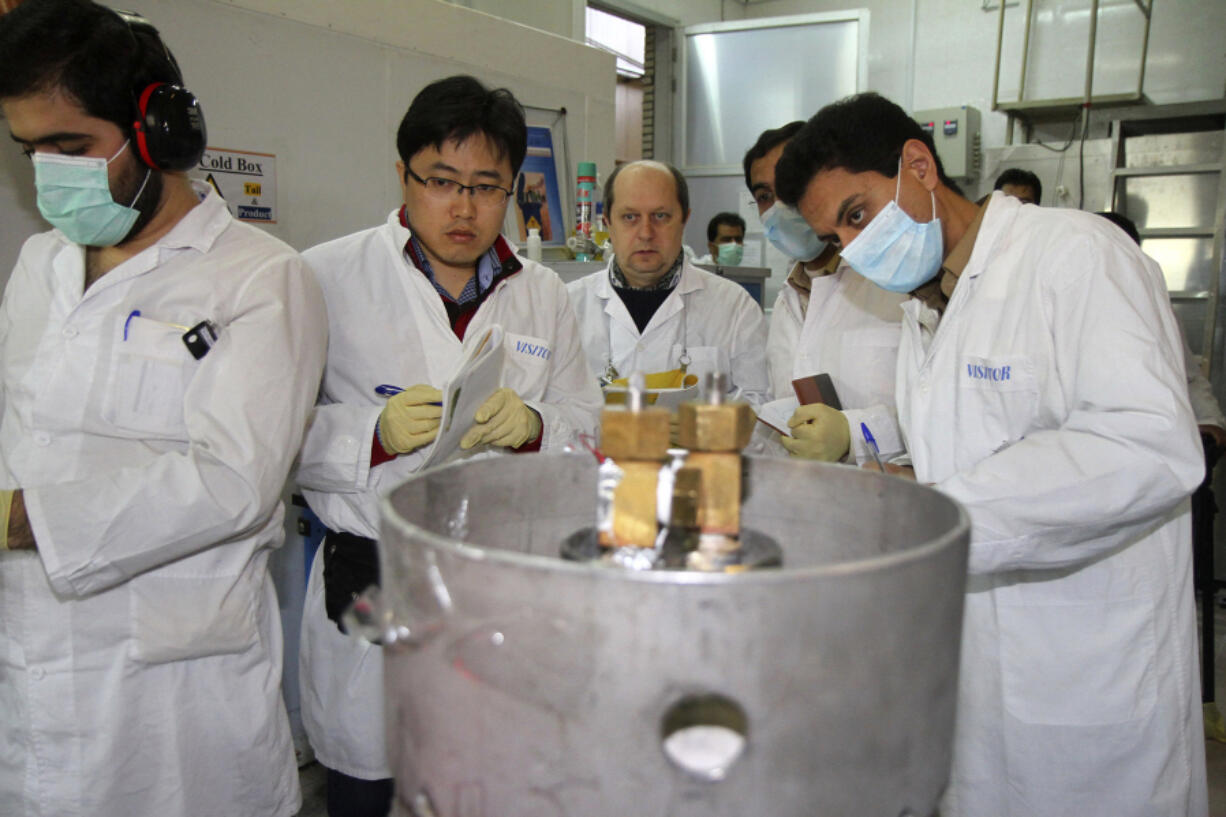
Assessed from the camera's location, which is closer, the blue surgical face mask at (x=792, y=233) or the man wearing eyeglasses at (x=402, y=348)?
the man wearing eyeglasses at (x=402, y=348)

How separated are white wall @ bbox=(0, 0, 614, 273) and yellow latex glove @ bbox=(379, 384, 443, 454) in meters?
0.96

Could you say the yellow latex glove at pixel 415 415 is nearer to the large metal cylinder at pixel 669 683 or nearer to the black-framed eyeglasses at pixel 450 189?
the black-framed eyeglasses at pixel 450 189

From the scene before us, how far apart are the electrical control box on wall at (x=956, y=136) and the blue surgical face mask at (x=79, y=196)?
5.22 m

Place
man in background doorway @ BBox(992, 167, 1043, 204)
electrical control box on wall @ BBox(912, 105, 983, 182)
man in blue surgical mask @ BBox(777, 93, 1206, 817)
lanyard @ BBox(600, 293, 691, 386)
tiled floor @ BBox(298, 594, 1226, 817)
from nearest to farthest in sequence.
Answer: man in blue surgical mask @ BBox(777, 93, 1206, 817), tiled floor @ BBox(298, 594, 1226, 817), lanyard @ BBox(600, 293, 691, 386), man in background doorway @ BBox(992, 167, 1043, 204), electrical control box on wall @ BBox(912, 105, 983, 182)

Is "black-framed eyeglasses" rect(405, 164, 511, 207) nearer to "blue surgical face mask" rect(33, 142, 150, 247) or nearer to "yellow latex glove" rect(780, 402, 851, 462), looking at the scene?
"blue surgical face mask" rect(33, 142, 150, 247)

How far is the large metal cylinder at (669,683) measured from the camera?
1.70ft

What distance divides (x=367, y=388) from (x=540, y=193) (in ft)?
4.91

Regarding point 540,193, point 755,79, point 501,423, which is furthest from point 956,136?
point 501,423

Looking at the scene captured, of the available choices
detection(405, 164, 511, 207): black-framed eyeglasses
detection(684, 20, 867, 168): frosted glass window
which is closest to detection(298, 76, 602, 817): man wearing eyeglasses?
detection(405, 164, 511, 207): black-framed eyeglasses

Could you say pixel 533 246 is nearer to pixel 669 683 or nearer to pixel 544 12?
pixel 669 683

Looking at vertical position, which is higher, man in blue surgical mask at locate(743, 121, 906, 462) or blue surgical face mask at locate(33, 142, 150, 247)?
blue surgical face mask at locate(33, 142, 150, 247)

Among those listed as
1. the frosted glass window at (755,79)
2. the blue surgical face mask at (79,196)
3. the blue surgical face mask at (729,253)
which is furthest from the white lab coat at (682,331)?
the frosted glass window at (755,79)

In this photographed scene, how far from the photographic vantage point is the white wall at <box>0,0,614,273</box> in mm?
1989

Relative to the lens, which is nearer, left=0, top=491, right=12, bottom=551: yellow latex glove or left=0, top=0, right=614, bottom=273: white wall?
left=0, top=491, right=12, bottom=551: yellow latex glove
